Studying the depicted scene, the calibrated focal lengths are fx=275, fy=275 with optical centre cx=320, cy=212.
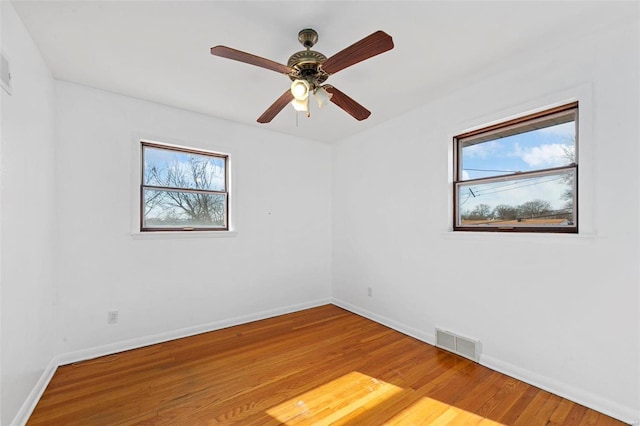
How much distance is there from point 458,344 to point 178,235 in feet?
10.4

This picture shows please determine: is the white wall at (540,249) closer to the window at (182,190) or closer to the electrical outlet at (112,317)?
the window at (182,190)

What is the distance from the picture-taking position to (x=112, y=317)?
2758 millimetres

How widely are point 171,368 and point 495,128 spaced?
3.72 metres

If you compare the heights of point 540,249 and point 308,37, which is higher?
point 308,37

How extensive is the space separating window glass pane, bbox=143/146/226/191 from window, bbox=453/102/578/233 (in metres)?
2.83

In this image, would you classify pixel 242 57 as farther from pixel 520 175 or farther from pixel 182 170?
pixel 520 175

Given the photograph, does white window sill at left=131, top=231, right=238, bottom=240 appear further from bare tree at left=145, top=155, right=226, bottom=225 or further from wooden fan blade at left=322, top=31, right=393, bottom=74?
wooden fan blade at left=322, top=31, right=393, bottom=74

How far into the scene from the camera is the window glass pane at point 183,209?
3.08m

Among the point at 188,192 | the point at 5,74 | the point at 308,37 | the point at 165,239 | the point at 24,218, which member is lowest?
the point at 165,239

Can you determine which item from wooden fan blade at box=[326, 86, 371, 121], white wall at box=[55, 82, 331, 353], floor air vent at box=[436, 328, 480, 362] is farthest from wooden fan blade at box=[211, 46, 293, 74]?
floor air vent at box=[436, 328, 480, 362]

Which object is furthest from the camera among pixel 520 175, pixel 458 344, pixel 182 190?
pixel 182 190

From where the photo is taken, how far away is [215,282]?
339cm

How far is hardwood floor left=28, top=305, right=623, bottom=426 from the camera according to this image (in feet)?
6.08

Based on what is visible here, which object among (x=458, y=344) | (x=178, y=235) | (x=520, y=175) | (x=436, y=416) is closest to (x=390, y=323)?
Answer: (x=458, y=344)
